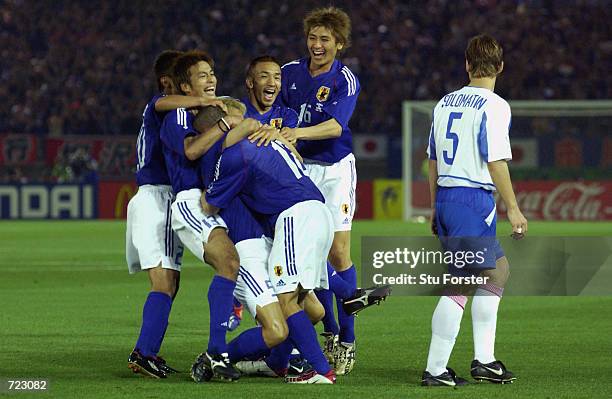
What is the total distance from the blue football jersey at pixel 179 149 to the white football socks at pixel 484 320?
1.81m

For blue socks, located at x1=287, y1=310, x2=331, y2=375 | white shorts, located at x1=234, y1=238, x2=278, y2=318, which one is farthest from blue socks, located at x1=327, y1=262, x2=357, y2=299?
blue socks, located at x1=287, y1=310, x2=331, y2=375

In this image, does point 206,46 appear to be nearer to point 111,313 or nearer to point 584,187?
point 584,187

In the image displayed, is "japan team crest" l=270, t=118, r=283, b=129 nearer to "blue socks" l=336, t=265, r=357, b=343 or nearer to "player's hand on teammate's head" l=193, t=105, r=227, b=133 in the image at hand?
"player's hand on teammate's head" l=193, t=105, r=227, b=133

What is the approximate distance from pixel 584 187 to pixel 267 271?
24236 mm

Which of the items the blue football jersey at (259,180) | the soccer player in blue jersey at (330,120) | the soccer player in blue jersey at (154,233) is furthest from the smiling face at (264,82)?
the soccer player in blue jersey at (330,120)

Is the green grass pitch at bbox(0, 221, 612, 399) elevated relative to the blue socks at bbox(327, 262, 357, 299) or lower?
lower

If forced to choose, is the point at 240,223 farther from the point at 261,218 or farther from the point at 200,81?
the point at 200,81

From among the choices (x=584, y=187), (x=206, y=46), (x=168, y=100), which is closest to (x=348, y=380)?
(x=168, y=100)

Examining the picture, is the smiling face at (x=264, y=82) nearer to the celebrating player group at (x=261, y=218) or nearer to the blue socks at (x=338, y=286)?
the celebrating player group at (x=261, y=218)

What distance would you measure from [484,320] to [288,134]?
162 centimetres

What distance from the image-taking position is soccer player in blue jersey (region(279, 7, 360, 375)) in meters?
8.50

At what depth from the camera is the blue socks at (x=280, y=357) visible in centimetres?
765

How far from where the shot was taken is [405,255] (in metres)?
7.40

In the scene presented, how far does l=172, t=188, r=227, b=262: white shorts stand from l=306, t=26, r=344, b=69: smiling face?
4.79 ft
